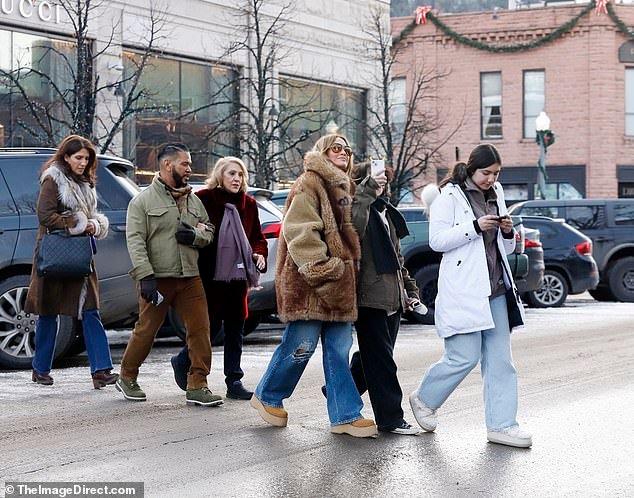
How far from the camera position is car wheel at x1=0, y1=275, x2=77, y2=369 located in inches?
429

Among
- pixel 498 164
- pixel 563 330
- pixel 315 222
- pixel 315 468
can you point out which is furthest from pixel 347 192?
pixel 563 330

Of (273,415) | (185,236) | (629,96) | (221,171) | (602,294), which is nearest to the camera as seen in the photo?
(273,415)

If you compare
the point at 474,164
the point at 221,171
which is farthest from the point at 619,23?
the point at 474,164

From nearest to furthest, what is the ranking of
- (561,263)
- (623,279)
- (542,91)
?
1. (561,263)
2. (623,279)
3. (542,91)

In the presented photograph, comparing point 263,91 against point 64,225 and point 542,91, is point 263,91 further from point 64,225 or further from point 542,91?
point 542,91

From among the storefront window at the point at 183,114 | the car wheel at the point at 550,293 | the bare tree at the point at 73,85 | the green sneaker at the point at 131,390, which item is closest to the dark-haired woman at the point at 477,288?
the green sneaker at the point at 131,390

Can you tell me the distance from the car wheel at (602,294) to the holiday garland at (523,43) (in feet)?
64.7

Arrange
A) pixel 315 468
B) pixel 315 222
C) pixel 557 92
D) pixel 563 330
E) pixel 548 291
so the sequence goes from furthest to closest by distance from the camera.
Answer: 1. pixel 557 92
2. pixel 548 291
3. pixel 563 330
4. pixel 315 222
5. pixel 315 468

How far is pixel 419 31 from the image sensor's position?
141ft

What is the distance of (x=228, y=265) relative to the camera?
9203 millimetres

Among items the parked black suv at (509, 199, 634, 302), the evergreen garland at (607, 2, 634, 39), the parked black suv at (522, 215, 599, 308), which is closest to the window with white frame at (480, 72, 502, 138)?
the evergreen garland at (607, 2, 634, 39)

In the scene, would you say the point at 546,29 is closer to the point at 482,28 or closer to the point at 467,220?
the point at 482,28

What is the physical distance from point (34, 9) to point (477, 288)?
51.0 feet

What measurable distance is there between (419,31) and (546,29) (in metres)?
4.25
